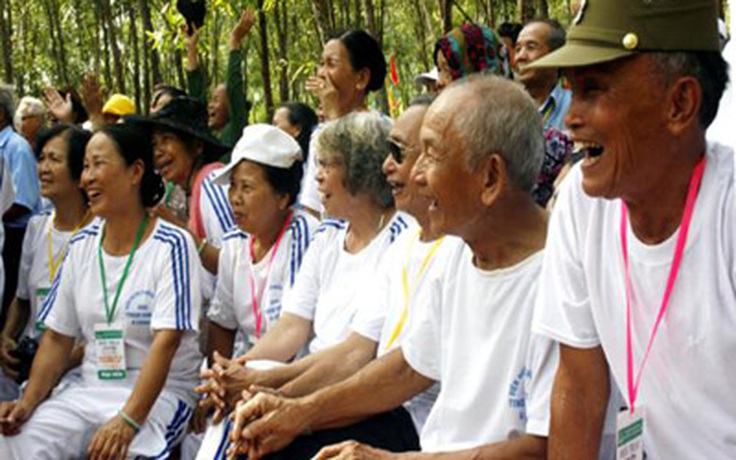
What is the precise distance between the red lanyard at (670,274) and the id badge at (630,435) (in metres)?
0.02

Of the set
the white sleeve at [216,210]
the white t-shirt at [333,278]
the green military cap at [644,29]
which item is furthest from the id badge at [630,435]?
the white sleeve at [216,210]

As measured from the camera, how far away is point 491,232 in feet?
9.52

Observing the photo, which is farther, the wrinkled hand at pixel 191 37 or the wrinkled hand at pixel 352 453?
the wrinkled hand at pixel 191 37

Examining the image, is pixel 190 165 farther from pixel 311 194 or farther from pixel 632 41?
pixel 632 41

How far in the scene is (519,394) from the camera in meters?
2.78

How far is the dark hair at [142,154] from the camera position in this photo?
192 inches

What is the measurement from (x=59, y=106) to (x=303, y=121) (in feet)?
8.66

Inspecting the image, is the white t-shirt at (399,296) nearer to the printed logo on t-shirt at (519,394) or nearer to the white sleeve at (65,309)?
the printed logo on t-shirt at (519,394)

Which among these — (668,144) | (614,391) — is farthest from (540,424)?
(668,144)

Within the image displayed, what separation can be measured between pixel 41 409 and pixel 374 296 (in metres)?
1.82

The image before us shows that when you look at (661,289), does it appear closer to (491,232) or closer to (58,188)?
(491,232)

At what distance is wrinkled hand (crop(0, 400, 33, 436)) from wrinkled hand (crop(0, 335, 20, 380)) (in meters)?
0.79

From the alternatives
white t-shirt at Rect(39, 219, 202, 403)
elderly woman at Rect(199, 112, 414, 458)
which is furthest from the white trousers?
elderly woman at Rect(199, 112, 414, 458)

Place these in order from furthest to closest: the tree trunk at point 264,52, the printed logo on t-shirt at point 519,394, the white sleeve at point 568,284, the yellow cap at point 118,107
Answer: the tree trunk at point 264,52, the yellow cap at point 118,107, the printed logo on t-shirt at point 519,394, the white sleeve at point 568,284
